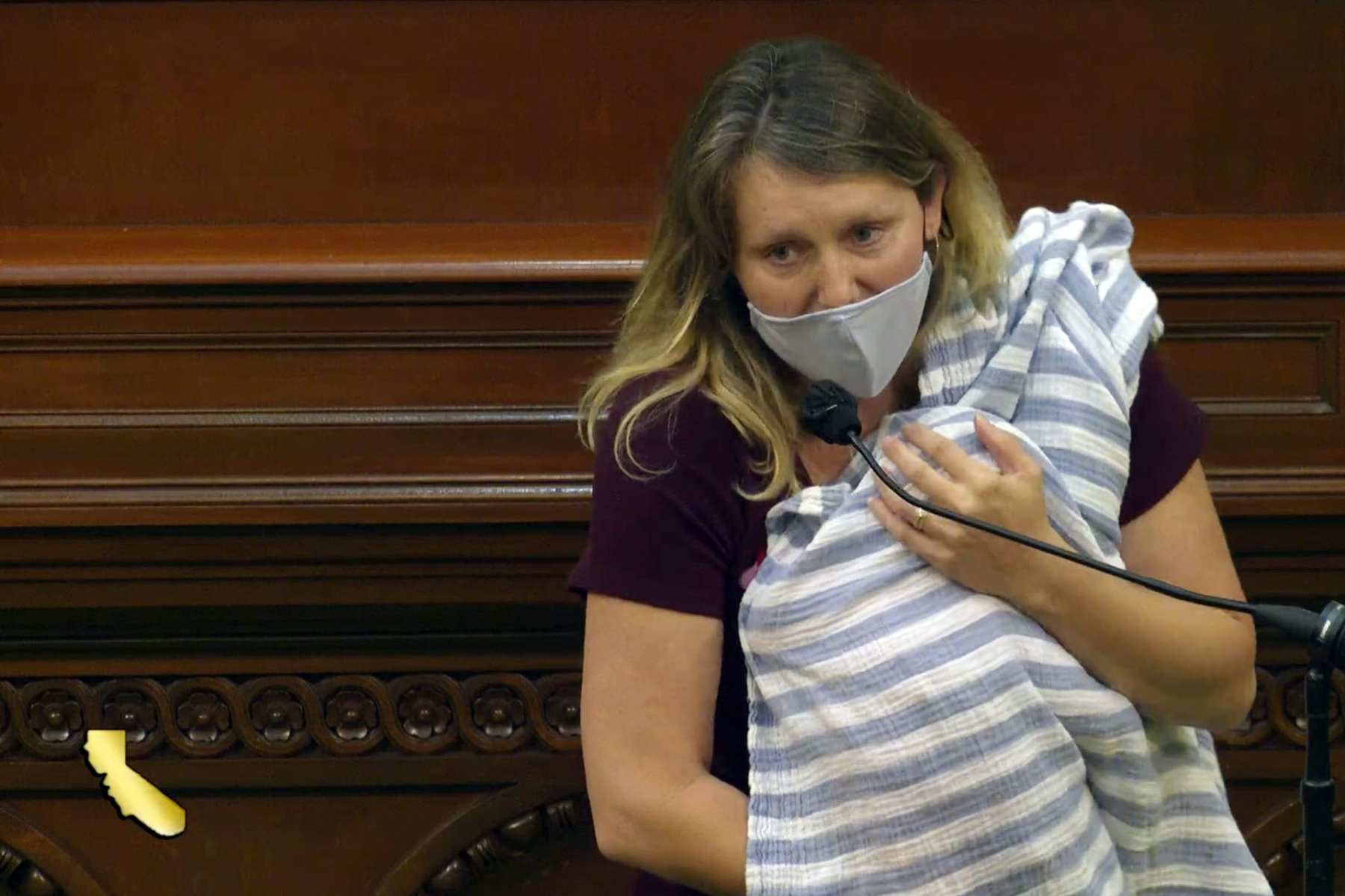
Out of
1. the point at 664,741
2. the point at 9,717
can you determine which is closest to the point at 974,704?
the point at 664,741

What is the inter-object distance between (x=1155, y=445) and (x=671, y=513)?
37cm

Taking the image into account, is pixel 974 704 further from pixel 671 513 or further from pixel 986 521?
pixel 671 513

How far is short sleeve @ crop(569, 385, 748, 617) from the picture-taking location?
1199mm

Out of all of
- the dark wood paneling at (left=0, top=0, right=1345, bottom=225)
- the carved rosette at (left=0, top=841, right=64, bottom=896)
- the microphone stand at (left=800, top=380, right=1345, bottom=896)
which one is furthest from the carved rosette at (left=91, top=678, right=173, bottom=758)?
the microphone stand at (left=800, top=380, right=1345, bottom=896)

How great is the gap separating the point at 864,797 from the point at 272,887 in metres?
0.88

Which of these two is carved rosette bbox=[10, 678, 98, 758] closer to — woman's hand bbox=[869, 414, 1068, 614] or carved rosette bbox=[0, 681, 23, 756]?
carved rosette bbox=[0, 681, 23, 756]

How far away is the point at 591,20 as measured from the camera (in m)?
1.78

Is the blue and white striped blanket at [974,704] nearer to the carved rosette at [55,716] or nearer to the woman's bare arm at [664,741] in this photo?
the woman's bare arm at [664,741]

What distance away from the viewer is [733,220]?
1.21 metres

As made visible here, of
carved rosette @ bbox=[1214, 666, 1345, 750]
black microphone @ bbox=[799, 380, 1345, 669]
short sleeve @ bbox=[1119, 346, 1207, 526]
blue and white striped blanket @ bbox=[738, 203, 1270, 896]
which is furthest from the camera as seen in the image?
carved rosette @ bbox=[1214, 666, 1345, 750]

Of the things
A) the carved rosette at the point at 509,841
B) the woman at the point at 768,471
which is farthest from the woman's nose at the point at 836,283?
the carved rosette at the point at 509,841

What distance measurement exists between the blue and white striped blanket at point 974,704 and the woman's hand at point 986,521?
0.04 ft

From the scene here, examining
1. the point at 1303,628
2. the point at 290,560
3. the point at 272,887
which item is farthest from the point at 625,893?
the point at 1303,628

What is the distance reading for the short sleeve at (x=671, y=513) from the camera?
1.20 metres
